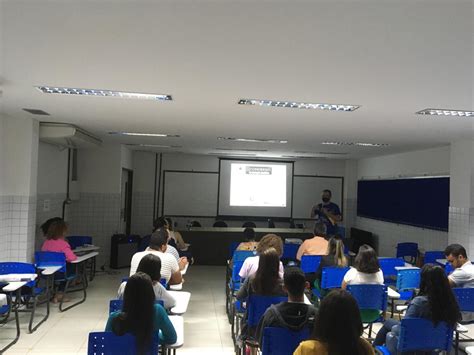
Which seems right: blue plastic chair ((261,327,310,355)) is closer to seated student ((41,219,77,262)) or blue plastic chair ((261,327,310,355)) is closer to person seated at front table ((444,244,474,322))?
person seated at front table ((444,244,474,322))

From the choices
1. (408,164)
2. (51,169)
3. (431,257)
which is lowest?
(431,257)

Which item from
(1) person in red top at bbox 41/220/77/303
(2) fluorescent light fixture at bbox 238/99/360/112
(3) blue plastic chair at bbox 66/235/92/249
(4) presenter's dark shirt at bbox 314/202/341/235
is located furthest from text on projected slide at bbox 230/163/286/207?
(2) fluorescent light fixture at bbox 238/99/360/112

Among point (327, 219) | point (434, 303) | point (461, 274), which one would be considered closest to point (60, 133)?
point (434, 303)

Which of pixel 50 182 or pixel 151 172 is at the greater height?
pixel 151 172

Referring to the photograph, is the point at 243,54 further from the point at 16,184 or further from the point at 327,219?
the point at 327,219

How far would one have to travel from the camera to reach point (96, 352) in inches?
92.4

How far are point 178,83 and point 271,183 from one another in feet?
27.6

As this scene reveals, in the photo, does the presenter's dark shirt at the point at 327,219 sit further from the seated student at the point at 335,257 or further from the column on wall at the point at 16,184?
the column on wall at the point at 16,184

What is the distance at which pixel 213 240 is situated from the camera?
943cm

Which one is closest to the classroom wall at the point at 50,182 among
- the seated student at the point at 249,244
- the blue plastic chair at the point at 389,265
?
the seated student at the point at 249,244

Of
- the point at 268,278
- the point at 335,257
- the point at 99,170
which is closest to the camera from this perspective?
the point at 268,278

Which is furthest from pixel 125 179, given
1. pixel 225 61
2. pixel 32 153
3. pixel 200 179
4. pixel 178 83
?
pixel 225 61

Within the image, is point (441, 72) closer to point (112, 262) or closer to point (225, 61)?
point (225, 61)

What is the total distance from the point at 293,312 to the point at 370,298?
5.24ft
